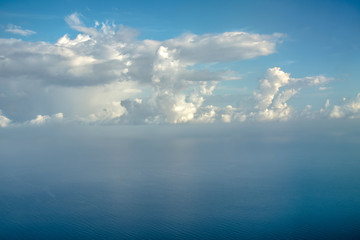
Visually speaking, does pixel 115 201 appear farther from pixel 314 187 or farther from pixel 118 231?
pixel 314 187

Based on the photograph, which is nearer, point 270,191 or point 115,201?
point 115,201

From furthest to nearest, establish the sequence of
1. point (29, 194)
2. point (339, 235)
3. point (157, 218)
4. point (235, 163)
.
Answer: point (235, 163) → point (29, 194) → point (157, 218) → point (339, 235)

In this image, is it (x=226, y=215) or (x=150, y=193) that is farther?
(x=150, y=193)

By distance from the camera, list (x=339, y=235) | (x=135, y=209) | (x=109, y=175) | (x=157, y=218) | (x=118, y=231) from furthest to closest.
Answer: (x=109, y=175), (x=135, y=209), (x=157, y=218), (x=118, y=231), (x=339, y=235)

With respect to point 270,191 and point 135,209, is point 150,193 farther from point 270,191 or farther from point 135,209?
point 270,191

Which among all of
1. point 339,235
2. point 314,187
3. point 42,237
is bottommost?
point 42,237

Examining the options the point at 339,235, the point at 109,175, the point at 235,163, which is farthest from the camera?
the point at 235,163

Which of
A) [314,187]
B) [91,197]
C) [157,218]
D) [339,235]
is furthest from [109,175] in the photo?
[339,235]

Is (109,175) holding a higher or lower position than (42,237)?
higher

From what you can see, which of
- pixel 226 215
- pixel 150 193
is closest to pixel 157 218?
pixel 226 215

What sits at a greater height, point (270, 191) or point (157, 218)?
point (270, 191)
